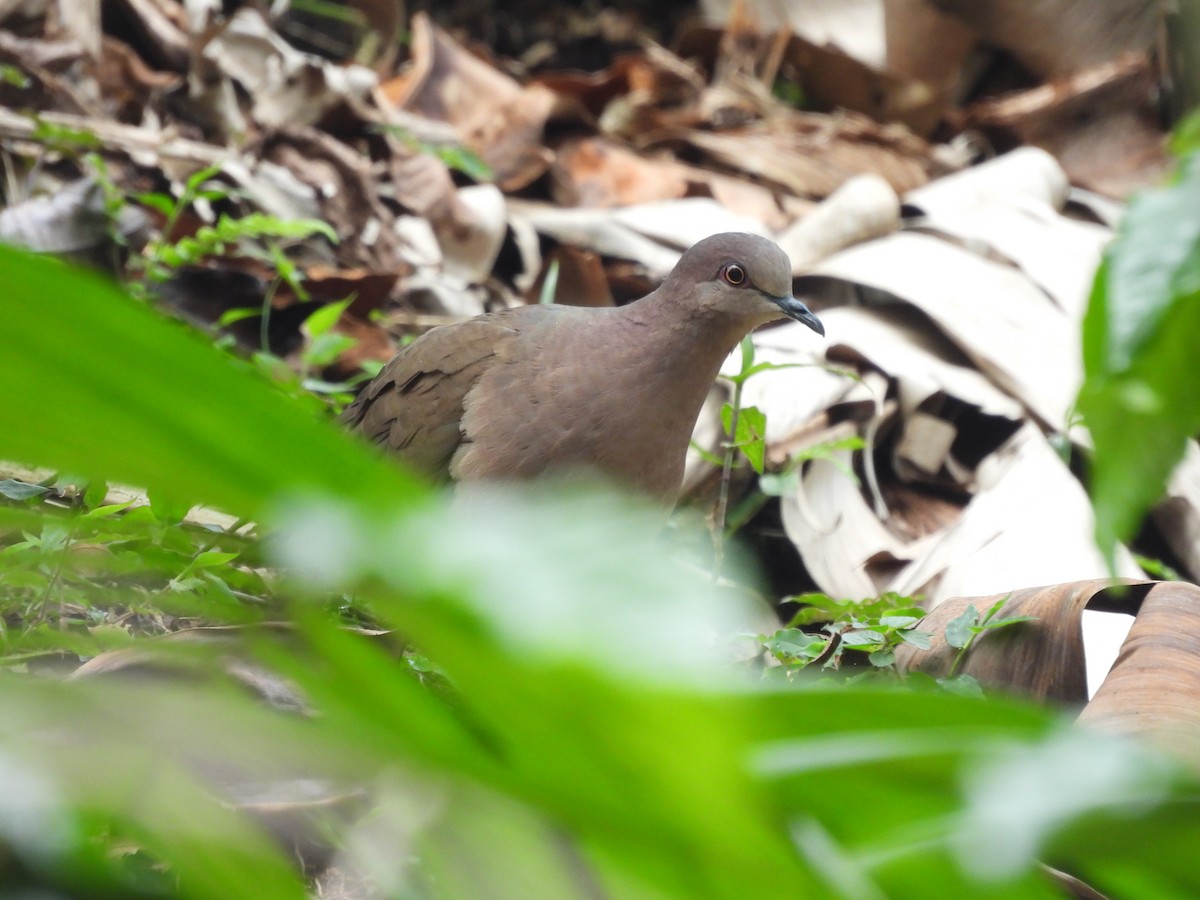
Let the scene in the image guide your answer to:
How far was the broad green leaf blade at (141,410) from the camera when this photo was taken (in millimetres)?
560

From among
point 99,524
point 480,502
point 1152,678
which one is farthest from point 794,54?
point 99,524

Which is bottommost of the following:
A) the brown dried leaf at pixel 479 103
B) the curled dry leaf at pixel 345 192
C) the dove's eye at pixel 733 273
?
the curled dry leaf at pixel 345 192

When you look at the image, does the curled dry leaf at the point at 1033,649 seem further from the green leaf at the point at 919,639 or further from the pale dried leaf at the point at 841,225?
the pale dried leaf at the point at 841,225

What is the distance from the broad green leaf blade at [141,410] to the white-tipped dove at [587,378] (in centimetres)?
289

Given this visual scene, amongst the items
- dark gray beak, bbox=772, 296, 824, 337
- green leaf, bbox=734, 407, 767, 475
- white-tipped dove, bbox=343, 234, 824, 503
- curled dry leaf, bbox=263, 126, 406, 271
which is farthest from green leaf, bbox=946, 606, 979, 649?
curled dry leaf, bbox=263, 126, 406, 271

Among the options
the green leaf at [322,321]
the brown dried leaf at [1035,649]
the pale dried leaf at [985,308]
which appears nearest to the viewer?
the brown dried leaf at [1035,649]

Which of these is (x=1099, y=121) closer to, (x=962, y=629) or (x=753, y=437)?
(x=753, y=437)

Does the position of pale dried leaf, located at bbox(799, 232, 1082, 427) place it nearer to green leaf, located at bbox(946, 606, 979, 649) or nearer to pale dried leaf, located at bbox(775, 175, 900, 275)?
pale dried leaf, located at bbox(775, 175, 900, 275)

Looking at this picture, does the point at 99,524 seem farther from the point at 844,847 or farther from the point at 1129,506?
the point at 1129,506

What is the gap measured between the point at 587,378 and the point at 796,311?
0.66m

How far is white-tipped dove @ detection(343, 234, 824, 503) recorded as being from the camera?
351cm

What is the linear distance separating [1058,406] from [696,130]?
3.25 metres

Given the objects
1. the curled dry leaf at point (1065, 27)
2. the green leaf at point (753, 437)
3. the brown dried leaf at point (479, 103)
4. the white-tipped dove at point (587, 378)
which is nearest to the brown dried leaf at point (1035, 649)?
the green leaf at point (753, 437)

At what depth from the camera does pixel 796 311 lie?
150 inches
